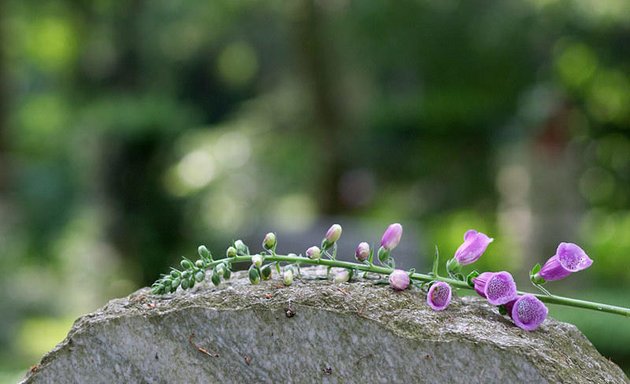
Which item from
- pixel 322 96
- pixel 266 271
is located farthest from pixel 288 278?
pixel 322 96

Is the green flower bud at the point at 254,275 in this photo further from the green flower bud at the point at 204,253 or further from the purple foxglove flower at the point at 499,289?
the purple foxglove flower at the point at 499,289

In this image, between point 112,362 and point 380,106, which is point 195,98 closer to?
point 380,106

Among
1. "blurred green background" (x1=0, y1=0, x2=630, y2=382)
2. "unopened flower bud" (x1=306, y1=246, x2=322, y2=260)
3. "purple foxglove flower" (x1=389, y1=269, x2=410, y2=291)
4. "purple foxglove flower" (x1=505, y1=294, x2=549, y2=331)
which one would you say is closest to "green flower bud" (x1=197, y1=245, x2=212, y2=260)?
"unopened flower bud" (x1=306, y1=246, x2=322, y2=260)

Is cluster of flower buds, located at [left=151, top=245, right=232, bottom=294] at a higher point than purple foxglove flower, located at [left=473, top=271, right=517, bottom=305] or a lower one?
higher

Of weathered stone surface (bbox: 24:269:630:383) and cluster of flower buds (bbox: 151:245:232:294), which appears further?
cluster of flower buds (bbox: 151:245:232:294)

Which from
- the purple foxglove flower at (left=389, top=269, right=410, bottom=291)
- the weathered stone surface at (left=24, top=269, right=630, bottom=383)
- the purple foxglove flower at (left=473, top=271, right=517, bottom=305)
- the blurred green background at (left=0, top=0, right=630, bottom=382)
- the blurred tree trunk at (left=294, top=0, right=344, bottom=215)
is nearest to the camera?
the weathered stone surface at (left=24, top=269, right=630, bottom=383)

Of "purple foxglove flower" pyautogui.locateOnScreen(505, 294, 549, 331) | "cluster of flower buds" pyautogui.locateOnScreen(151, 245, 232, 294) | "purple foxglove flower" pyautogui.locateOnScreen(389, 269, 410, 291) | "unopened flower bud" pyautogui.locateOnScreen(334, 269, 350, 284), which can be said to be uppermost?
"cluster of flower buds" pyautogui.locateOnScreen(151, 245, 232, 294)

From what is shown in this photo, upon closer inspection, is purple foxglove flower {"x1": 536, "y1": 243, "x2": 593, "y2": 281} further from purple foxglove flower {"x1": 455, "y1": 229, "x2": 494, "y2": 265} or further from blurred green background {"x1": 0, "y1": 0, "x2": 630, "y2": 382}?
blurred green background {"x1": 0, "y1": 0, "x2": 630, "y2": 382}

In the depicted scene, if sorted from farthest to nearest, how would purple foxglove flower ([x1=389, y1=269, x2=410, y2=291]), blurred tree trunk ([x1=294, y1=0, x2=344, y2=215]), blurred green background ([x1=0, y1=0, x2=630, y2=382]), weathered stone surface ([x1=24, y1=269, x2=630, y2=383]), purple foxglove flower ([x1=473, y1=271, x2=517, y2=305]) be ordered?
blurred tree trunk ([x1=294, y1=0, x2=344, y2=215]) → blurred green background ([x1=0, y1=0, x2=630, y2=382]) → purple foxglove flower ([x1=389, y1=269, x2=410, y2=291]) → purple foxglove flower ([x1=473, y1=271, x2=517, y2=305]) → weathered stone surface ([x1=24, y1=269, x2=630, y2=383])
